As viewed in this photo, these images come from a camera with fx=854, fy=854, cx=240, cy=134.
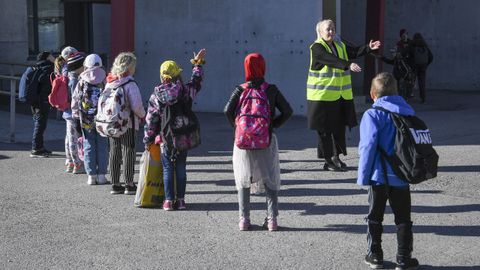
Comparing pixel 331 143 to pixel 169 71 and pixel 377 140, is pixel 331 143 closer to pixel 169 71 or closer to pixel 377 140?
pixel 169 71

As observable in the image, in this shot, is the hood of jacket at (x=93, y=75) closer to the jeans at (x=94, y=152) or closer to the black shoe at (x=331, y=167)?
the jeans at (x=94, y=152)

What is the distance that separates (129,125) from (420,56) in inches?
469

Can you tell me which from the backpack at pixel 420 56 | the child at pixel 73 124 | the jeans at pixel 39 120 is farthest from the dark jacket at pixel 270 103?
the backpack at pixel 420 56

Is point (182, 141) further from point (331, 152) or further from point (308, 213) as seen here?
point (331, 152)

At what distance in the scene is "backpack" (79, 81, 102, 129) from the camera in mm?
9922

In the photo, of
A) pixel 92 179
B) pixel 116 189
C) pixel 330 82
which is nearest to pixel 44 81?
pixel 92 179

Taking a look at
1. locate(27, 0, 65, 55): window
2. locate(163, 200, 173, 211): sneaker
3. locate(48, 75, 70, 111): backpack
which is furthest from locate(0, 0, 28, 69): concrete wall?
locate(163, 200, 173, 211): sneaker

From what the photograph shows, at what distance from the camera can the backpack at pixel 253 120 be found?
7449 millimetres

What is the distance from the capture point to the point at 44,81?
12148 millimetres

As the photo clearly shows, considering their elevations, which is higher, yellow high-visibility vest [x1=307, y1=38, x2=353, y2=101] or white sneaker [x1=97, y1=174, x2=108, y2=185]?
yellow high-visibility vest [x1=307, y1=38, x2=353, y2=101]

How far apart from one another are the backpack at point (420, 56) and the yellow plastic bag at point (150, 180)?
1215 cm

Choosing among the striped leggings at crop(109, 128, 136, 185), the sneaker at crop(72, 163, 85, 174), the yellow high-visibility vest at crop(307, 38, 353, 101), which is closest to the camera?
the striped leggings at crop(109, 128, 136, 185)

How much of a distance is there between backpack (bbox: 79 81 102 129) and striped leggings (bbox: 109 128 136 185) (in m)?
0.62

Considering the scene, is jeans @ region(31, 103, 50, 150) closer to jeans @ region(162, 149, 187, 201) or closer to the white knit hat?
the white knit hat
